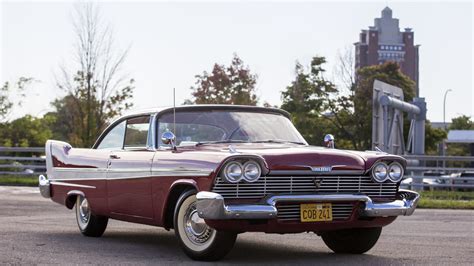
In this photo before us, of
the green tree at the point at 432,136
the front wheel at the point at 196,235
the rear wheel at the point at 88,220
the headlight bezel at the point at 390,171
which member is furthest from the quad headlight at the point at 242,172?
the green tree at the point at 432,136

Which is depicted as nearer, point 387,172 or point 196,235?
point 196,235

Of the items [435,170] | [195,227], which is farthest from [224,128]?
[435,170]

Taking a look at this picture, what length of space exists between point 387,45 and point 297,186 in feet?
424

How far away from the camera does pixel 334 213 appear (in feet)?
24.1

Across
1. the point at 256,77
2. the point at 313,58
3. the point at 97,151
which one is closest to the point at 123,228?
the point at 97,151

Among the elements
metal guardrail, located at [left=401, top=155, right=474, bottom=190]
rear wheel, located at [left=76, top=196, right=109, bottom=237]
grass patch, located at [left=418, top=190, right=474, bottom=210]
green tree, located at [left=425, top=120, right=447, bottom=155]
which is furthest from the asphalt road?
green tree, located at [left=425, top=120, right=447, bottom=155]

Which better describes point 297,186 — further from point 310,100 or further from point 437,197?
point 310,100

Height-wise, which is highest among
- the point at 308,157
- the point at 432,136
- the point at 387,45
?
the point at 387,45

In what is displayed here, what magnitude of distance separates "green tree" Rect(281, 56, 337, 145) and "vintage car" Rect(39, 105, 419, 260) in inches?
1354

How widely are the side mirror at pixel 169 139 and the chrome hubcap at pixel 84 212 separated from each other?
193 cm

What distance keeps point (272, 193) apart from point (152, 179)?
134 cm

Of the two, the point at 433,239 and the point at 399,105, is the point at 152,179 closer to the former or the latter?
the point at 433,239

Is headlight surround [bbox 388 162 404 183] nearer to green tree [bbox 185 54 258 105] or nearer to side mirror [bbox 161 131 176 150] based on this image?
side mirror [bbox 161 131 176 150]

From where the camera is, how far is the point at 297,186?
721 cm
